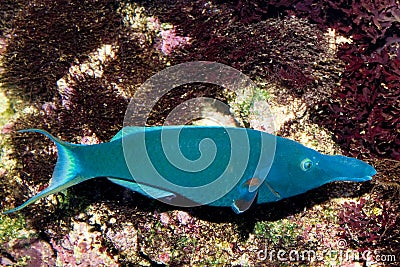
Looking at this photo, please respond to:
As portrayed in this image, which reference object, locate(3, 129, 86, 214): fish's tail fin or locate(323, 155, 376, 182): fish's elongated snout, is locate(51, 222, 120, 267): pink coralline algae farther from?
locate(323, 155, 376, 182): fish's elongated snout

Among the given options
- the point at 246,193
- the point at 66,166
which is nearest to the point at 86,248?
the point at 66,166

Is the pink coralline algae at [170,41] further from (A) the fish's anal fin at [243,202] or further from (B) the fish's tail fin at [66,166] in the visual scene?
(A) the fish's anal fin at [243,202]

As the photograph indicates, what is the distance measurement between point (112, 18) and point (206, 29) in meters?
1.09

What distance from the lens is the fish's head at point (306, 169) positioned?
263 cm

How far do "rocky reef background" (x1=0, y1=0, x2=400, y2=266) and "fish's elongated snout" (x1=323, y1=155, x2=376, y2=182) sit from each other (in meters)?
0.71

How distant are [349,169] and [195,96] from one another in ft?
5.52

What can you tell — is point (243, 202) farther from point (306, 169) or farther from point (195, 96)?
point (195, 96)

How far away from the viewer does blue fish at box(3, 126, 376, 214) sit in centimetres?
261

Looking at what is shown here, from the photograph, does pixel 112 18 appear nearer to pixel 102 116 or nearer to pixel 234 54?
pixel 102 116

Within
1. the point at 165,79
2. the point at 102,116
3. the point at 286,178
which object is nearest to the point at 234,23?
the point at 165,79

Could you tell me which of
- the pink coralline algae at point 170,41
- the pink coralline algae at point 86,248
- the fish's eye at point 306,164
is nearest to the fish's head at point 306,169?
the fish's eye at point 306,164

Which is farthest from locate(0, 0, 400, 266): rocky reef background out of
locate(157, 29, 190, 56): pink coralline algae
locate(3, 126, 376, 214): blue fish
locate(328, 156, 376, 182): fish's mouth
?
locate(3, 126, 376, 214): blue fish

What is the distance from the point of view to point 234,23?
3.91 m

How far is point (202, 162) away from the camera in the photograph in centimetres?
261
